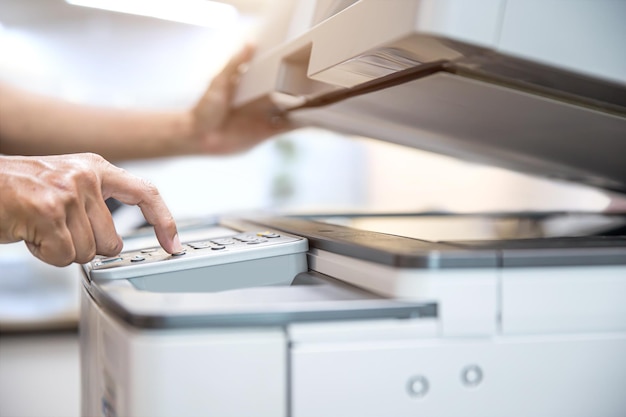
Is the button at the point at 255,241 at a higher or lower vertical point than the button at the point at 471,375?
higher

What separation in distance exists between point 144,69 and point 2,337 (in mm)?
927

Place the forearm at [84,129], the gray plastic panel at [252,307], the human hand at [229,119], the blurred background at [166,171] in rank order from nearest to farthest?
the gray plastic panel at [252,307], the human hand at [229,119], the forearm at [84,129], the blurred background at [166,171]

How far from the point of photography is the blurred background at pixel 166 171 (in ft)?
5.43

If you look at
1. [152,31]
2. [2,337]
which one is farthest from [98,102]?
[2,337]

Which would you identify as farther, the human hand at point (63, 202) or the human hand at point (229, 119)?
the human hand at point (229, 119)

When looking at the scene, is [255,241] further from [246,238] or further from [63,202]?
[63,202]

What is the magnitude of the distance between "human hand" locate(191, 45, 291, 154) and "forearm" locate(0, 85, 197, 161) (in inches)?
1.6

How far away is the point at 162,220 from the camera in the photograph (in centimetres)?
57

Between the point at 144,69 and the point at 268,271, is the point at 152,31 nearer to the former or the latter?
the point at 144,69

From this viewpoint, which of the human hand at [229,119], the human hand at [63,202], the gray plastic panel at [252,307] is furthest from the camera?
the human hand at [229,119]

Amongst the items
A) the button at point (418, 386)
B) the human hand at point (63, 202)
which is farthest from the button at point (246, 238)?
the button at point (418, 386)

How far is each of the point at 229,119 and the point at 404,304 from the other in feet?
3.09

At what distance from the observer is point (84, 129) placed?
134cm

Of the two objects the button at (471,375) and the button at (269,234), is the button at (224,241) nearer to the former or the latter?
the button at (269,234)
